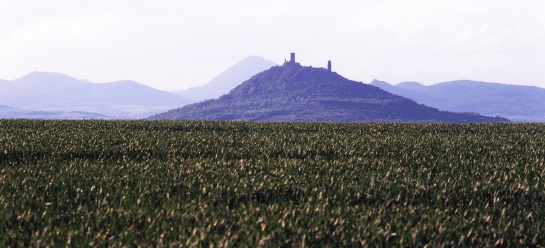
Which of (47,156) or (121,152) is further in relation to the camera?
(121,152)

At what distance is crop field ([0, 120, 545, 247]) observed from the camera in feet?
25.9

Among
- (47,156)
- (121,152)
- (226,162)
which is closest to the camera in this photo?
(226,162)

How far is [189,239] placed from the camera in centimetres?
734

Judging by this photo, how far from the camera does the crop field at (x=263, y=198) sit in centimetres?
790

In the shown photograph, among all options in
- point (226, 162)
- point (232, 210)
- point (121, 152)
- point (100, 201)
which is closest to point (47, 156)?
point (121, 152)

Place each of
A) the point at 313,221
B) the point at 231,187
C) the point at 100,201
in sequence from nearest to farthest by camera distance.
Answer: the point at 313,221
the point at 100,201
the point at 231,187

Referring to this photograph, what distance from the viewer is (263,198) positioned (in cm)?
1086

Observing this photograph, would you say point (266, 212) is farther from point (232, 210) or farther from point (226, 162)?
point (226, 162)

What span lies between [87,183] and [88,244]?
4.23 meters

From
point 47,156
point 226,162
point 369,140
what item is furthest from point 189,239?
point 369,140

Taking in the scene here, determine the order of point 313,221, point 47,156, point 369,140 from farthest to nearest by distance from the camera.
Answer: point 369,140, point 47,156, point 313,221

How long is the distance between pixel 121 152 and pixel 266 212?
9.28 meters

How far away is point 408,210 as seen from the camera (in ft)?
32.0

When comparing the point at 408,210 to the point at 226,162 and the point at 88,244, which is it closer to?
the point at 88,244
